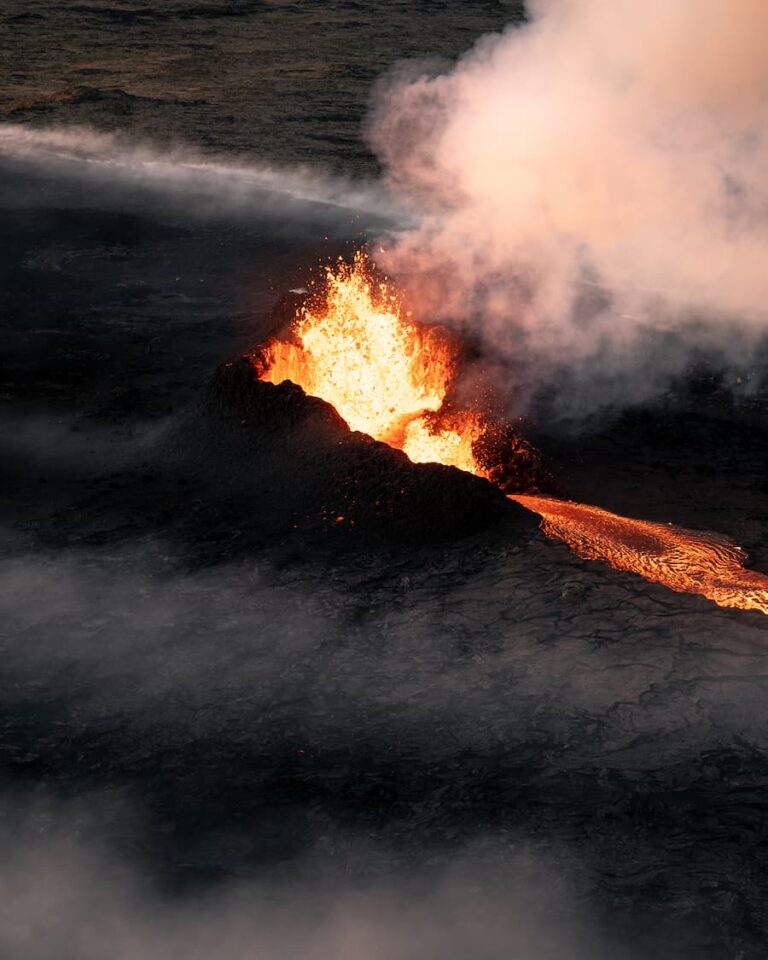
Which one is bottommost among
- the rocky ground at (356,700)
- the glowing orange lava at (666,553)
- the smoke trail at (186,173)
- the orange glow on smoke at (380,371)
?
the rocky ground at (356,700)

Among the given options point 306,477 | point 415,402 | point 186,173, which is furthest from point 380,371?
point 186,173

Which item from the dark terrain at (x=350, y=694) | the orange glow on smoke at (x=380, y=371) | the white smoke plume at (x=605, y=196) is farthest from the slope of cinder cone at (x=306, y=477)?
the white smoke plume at (x=605, y=196)

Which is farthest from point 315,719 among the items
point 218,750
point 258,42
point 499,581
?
point 258,42

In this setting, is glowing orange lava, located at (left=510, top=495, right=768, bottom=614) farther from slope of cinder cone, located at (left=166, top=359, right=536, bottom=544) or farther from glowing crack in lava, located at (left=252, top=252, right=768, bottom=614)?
slope of cinder cone, located at (left=166, top=359, right=536, bottom=544)

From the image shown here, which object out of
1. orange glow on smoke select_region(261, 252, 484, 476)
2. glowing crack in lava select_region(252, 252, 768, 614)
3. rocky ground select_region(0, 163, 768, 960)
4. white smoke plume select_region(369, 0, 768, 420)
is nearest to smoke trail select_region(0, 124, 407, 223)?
white smoke plume select_region(369, 0, 768, 420)

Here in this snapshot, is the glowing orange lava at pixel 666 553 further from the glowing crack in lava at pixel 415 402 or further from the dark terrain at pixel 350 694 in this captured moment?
the dark terrain at pixel 350 694

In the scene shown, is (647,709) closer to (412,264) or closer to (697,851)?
(697,851)
